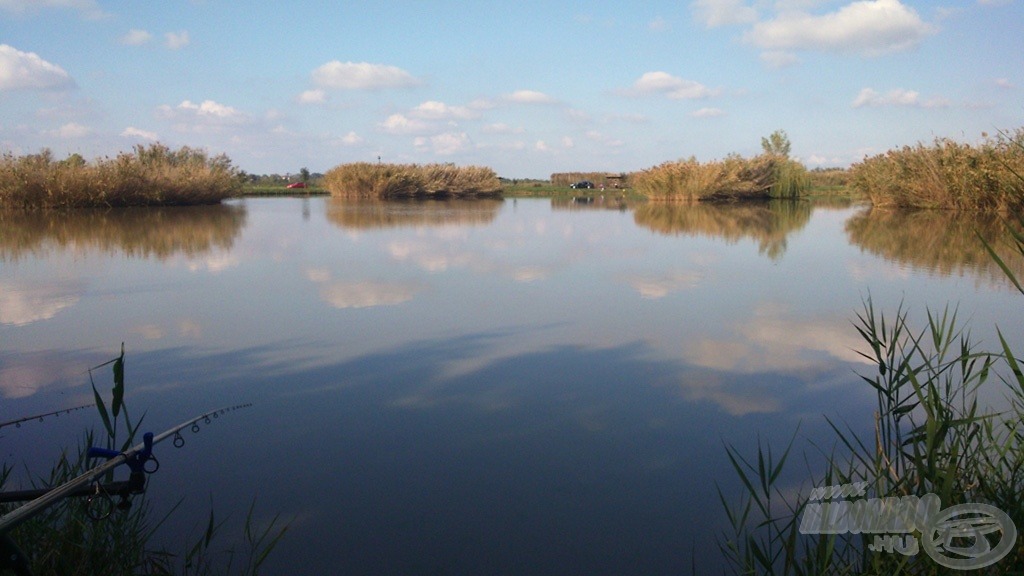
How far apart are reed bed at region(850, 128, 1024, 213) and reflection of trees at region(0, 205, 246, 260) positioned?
39.6 feet

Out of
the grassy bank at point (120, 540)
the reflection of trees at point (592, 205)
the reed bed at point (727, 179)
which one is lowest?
the grassy bank at point (120, 540)

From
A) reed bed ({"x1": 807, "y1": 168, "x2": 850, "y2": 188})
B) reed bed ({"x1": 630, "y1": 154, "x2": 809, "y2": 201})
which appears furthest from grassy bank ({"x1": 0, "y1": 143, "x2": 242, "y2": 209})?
reed bed ({"x1": 807, "y1": 168, "x2": 850, "y2": 188})

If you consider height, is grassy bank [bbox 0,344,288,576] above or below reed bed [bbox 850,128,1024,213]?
below

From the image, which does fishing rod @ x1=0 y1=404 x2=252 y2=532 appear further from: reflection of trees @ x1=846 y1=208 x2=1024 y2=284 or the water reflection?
reflection of trees @ x1=846 y1=208 x2=1024 y2=284

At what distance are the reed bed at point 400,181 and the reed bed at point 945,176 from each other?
15.0 metres

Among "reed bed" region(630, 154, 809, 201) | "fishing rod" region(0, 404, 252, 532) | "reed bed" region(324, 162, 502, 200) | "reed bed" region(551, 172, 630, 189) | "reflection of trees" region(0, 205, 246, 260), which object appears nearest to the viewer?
"fishing rod" region(0, 404, 252, 532)

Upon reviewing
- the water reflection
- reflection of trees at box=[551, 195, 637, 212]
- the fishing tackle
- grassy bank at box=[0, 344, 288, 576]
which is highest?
reflection of trees at box=[551, 195, 637, 212]

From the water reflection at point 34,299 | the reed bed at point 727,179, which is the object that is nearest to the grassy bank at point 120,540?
the water reflection at point 34,299

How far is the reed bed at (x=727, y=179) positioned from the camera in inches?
866

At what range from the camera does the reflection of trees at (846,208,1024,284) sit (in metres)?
6.53

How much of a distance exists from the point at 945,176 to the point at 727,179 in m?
8.21

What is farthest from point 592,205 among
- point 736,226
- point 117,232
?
point 117,232

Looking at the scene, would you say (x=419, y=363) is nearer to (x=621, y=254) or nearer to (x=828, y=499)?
(x=828, y=499)

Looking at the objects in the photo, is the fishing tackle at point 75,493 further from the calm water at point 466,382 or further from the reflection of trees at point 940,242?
the reflection of trees at point 940,242
